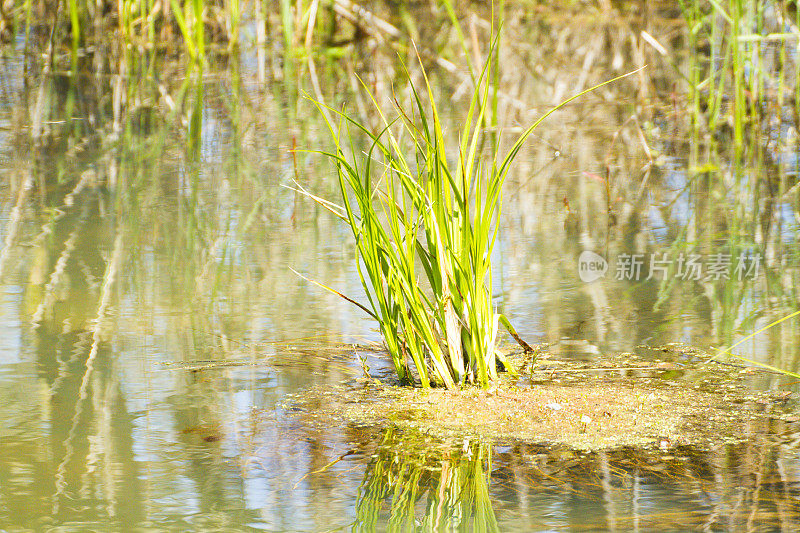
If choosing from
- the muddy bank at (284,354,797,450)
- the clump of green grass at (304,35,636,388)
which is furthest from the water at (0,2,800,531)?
the clump of green grass at (304,35,636,388)

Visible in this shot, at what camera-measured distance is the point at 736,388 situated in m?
2.20

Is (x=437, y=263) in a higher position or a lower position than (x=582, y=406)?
higher

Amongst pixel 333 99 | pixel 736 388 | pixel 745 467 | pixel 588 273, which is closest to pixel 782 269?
pixel 588 273

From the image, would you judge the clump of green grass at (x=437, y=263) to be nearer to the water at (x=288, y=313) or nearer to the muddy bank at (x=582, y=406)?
the muddy bank at (x=582, y=406)

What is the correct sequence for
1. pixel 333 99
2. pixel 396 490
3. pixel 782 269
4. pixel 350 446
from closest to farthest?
1. pixel 396 490
2. pixel 350 446
3. pixel 782 269
4. pixel 333 99

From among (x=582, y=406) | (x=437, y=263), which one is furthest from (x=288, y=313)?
(x=582, y=406)

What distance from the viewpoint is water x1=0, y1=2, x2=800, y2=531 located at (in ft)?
5.81

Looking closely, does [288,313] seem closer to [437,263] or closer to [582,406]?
[437,263]

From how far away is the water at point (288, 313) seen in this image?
5.81 ft

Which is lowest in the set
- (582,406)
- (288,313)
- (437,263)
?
(582,406)

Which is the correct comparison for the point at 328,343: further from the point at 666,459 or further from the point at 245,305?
the point at 666,459

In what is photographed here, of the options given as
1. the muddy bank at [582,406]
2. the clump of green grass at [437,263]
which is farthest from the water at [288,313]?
the clump of green grass at [437,263]

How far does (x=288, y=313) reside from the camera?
2.74m

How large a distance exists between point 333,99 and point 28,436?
12.2 ft
